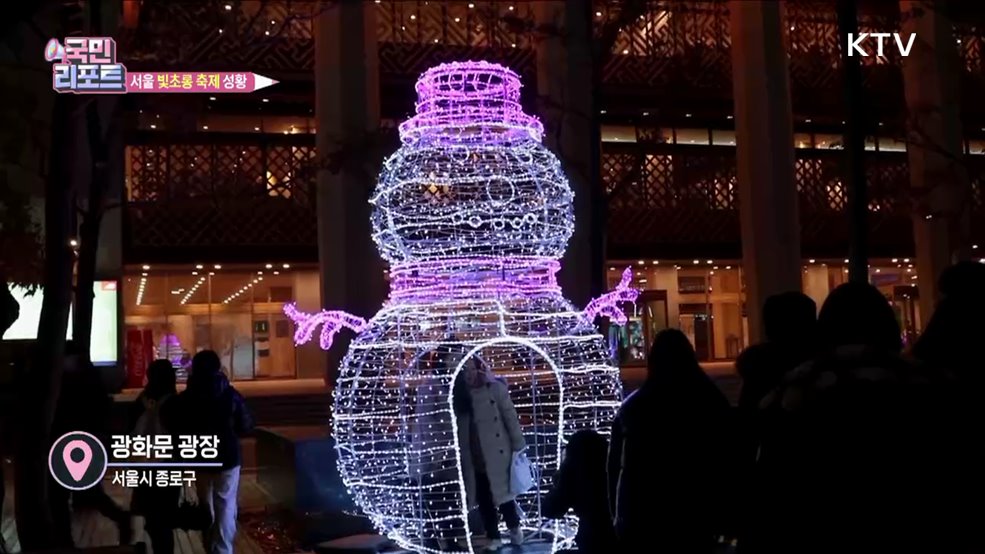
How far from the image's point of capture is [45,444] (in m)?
5.17

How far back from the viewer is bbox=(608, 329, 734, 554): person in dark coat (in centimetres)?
308

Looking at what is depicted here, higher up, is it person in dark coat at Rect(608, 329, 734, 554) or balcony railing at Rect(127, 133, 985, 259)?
balcony railing at Rect(127, 133, 985, 259)

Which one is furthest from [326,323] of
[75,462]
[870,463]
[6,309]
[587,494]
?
[870,463]

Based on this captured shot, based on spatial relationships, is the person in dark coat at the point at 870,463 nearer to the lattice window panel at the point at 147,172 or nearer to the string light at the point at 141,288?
the lattice window panel at the point at 147,172

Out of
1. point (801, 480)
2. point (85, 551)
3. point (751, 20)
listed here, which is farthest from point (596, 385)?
point (751, 20)

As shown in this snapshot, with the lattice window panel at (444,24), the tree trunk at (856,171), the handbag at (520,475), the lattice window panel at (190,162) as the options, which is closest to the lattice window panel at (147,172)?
the lattice window panel at (190,162)

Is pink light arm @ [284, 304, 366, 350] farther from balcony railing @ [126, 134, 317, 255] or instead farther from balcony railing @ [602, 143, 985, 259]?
balcony railing @ [602, 143, 985, 259]

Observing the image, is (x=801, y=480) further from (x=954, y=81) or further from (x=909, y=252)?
(x=909, y=252)

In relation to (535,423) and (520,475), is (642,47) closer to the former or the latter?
(535,423)

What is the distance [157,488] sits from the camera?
5.40 meters

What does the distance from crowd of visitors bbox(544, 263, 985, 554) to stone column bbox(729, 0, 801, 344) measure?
16.0m

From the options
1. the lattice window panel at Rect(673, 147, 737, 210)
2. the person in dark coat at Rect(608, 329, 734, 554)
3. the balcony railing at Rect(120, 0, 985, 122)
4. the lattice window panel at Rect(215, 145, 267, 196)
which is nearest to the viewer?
the person in dark coat at Rect(608, 329, 734, 554)

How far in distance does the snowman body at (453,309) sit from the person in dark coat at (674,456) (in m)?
2.44

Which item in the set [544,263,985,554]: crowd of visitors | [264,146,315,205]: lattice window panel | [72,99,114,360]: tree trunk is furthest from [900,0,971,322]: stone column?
[544,263,985,554]: crowd of visitors
